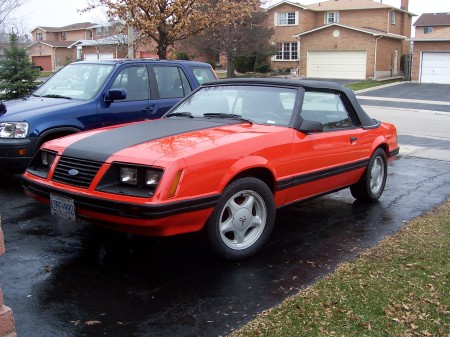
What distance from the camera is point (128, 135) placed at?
16.3 feet

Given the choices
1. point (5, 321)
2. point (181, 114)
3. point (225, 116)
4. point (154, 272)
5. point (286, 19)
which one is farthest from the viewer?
point (286, 19)

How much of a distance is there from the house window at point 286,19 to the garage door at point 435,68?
14.5 meters

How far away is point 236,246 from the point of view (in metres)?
4.75

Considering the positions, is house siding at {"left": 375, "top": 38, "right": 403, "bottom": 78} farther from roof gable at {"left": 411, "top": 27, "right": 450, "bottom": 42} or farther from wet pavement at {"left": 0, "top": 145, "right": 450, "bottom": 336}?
wet pavement at {"left": 0, "top": 145, "right": 450, "bottom": 336}

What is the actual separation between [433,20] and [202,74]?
206 feet

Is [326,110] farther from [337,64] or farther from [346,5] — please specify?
[346,5]

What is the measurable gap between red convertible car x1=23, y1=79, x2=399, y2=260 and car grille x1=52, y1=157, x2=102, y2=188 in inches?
0.5

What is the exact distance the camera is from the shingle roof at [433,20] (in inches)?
2498

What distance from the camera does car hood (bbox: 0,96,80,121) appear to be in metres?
6.88

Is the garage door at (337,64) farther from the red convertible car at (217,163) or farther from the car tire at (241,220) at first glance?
the car tire at (241,220)

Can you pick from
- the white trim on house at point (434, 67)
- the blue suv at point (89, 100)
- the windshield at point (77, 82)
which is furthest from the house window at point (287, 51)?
the windshield at point (77, 82)

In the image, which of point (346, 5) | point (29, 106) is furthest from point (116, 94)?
point (346, 5)

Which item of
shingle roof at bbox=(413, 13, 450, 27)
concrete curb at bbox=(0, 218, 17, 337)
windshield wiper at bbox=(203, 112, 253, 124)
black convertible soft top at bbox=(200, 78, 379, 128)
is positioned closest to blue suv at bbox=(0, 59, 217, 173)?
black convertible soft top at bbox=(200, 78, 379, 128)

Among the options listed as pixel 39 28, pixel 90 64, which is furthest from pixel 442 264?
pixel 39 28
